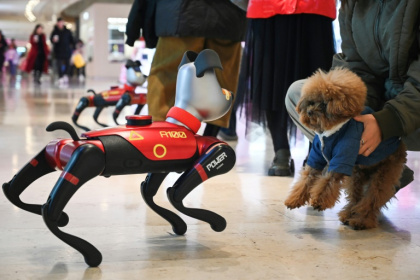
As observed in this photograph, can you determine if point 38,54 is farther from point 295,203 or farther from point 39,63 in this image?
point 295,203

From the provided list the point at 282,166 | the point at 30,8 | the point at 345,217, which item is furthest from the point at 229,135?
the point at 30,8

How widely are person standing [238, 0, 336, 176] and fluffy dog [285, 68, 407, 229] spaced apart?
990mm

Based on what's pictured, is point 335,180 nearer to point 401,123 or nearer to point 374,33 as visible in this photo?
point 401,123

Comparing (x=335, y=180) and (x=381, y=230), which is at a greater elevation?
(x=335, y=180)

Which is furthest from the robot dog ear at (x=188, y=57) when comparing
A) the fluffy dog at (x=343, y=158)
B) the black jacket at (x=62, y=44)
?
the black jacket at (x=62, y=44)

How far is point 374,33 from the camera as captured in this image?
2.50 meters

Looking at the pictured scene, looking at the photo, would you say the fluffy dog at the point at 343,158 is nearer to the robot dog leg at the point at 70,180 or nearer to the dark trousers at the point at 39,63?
the robot dog leg at the point at 70,180

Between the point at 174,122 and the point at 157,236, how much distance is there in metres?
0.40

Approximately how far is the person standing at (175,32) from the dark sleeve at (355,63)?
0.89m

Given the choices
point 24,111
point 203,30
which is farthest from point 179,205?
point 24,111

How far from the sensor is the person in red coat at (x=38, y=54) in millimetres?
16817

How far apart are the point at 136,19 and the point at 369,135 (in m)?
1.70

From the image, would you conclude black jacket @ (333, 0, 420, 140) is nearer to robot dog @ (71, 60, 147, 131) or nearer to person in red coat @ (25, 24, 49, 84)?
robot dog @ (71, 60, 147, 131)

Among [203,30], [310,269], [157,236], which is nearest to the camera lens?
[310,269]
